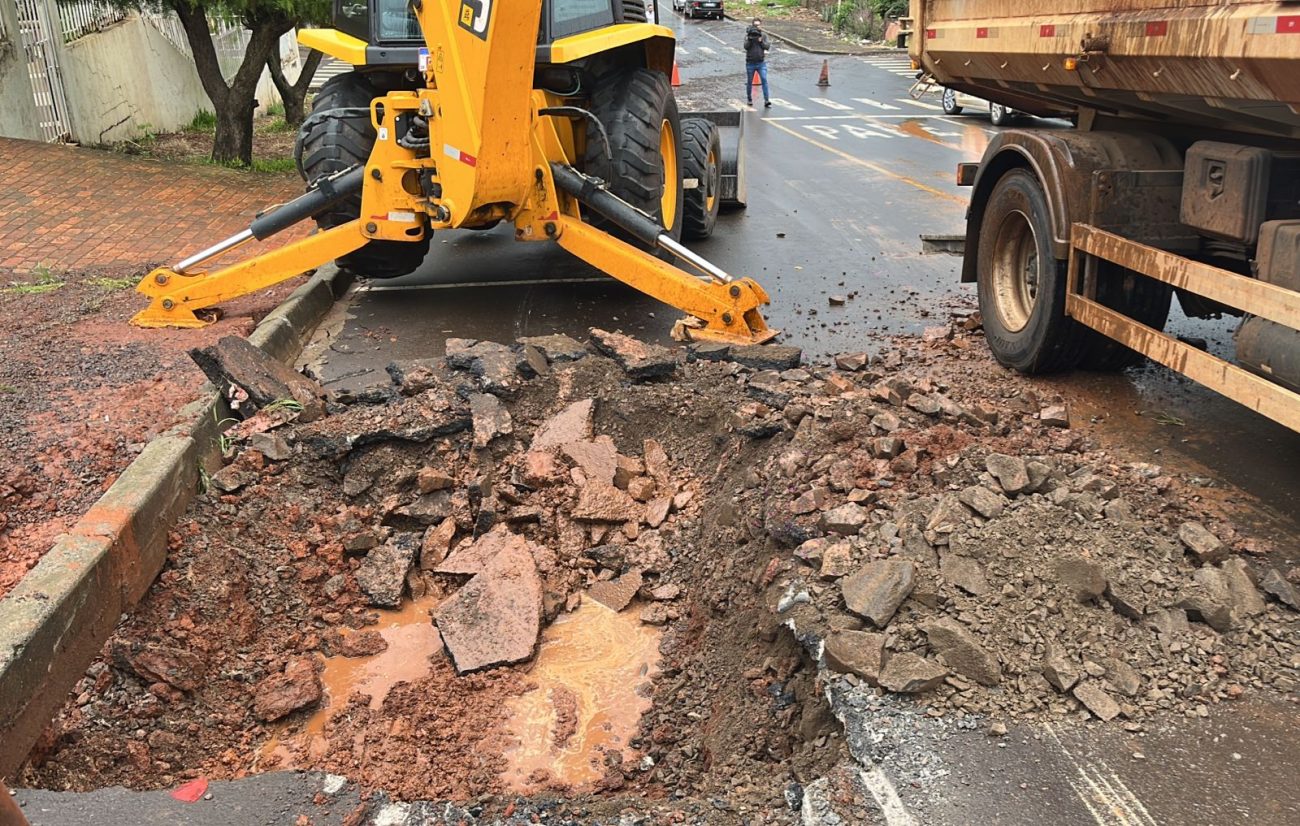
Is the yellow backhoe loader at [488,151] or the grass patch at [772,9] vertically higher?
the grass patch at [772,9]

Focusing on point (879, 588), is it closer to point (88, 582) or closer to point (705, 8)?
point (88, 582)

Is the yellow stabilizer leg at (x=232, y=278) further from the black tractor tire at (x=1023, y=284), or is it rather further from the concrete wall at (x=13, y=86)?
the concrete wall at (x=13, y=86)

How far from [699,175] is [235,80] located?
7.63 metres

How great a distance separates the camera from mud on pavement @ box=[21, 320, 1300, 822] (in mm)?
3408

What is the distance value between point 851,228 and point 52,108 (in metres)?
10.7

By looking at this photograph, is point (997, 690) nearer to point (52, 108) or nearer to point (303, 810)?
point (303, 810)

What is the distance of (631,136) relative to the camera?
25.1 ft

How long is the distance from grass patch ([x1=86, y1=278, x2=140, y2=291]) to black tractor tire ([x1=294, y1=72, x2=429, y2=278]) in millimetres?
1749

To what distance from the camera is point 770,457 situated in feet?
15.9

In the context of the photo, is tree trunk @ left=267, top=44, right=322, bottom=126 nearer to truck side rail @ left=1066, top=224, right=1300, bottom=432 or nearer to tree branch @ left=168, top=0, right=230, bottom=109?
tree branch @ left=168, top=0, right=230, bottom=109

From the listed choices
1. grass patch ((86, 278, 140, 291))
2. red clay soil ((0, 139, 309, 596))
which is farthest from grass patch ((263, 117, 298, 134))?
grass patch ((86, 278, 140, 291))

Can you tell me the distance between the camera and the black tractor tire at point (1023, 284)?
596 centimetres

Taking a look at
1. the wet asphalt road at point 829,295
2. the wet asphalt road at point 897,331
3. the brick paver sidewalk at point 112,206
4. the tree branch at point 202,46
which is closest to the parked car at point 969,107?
the wet asphalt road at point 897,331

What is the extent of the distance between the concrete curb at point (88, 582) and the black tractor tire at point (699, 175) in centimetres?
540
